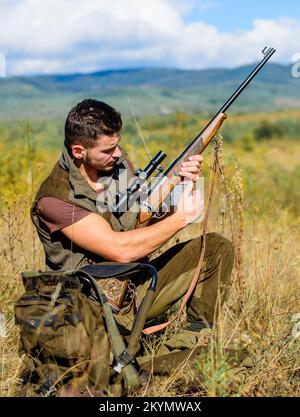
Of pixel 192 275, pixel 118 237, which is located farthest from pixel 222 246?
pixel 118 237

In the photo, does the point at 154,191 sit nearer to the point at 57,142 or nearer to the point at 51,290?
the point at 51,290

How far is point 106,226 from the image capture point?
4.06m

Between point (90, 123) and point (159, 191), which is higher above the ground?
point (90, 123)

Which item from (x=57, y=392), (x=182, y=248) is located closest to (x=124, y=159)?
(x=182, y=248)

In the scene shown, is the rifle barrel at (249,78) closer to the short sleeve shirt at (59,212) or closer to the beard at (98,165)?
the beard at (98,165)

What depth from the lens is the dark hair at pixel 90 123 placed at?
4148mm

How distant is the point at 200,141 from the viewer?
181 inches

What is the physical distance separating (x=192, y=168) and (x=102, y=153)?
585mm

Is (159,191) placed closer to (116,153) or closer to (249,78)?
(116,153)

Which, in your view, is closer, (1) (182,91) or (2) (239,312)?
(2) (239,312)

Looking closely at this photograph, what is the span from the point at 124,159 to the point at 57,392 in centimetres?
167

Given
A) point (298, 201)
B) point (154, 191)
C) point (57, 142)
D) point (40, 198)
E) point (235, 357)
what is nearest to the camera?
point (235, 357)

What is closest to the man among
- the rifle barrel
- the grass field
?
the grass field

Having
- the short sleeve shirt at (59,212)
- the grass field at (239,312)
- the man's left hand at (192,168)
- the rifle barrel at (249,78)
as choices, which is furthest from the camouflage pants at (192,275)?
the rifle barrel at (249,78)
